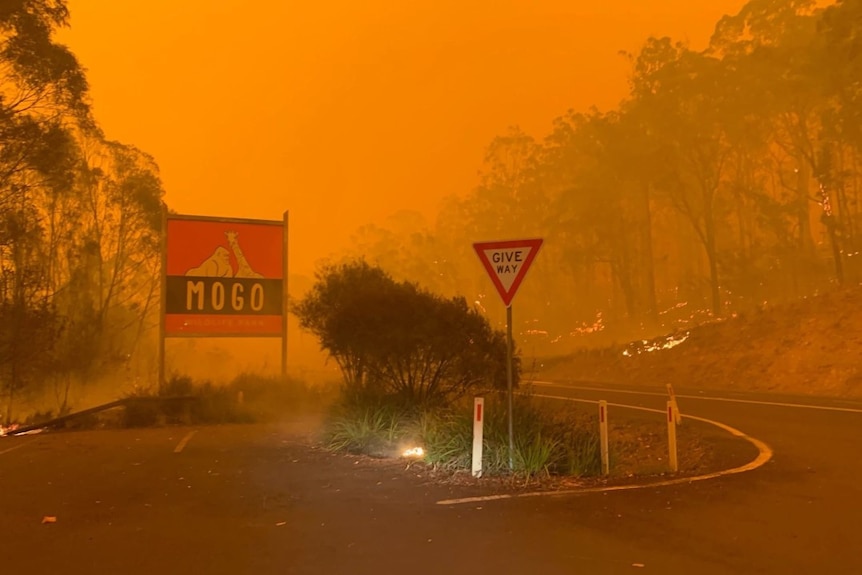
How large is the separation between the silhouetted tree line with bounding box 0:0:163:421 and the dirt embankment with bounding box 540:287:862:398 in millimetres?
21439

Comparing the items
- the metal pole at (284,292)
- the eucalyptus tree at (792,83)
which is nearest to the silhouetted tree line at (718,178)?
the eucalyptus tree at (792,83)

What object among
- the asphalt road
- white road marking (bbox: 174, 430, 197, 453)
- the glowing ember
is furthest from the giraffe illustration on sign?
the glowing ember

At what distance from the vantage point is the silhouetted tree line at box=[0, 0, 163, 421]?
19125 mm

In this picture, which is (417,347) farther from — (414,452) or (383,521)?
(383,521)

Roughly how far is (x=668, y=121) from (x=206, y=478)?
139 ft

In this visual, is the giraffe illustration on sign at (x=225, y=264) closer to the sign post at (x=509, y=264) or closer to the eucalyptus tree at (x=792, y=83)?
the sign post at (x=509, y=264)

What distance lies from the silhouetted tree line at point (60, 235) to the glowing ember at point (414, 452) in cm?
1413

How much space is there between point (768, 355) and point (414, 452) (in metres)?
20.0

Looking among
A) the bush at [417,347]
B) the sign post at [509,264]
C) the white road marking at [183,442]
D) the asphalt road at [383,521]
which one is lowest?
the asphalt road at [383,521]

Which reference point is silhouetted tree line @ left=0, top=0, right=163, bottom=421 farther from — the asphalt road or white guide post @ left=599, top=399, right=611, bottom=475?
white guide post @ left=599, top=399, right=611, bottom=475

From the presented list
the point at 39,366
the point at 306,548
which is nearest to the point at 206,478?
the point at 306,548

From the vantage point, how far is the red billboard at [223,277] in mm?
19562

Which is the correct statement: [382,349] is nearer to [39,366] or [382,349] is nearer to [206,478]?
[206,478]

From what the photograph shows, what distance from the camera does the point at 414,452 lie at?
10977 millimetres
